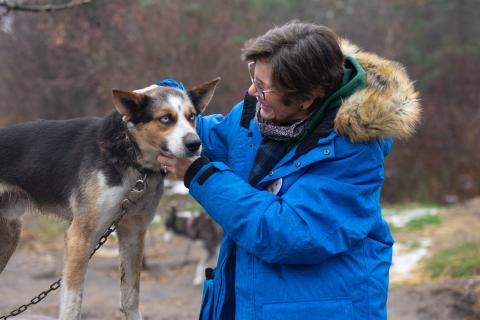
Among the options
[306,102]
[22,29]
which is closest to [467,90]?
[22,29]

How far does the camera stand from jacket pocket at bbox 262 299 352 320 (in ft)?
10.1

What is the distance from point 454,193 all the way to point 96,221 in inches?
591

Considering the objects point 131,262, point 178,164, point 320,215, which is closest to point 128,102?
point 178,164

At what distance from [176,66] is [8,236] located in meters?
9.31

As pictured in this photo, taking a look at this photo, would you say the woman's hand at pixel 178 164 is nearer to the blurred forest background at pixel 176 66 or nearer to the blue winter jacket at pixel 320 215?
the blue winter jacket at pixel 320 215

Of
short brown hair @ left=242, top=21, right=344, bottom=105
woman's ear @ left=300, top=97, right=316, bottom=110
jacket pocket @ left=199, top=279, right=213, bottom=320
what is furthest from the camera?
jacket pocket @ left=199, top=279, right=213, bottom=320

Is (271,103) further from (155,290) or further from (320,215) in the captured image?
(155,290)

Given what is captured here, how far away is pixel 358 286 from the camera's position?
3.11m

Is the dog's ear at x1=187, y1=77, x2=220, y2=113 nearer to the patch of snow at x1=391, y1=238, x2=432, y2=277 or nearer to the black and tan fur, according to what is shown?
the black and tan fur

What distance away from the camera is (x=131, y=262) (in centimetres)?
405

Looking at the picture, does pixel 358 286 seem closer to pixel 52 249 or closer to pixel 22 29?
pixel 52 249

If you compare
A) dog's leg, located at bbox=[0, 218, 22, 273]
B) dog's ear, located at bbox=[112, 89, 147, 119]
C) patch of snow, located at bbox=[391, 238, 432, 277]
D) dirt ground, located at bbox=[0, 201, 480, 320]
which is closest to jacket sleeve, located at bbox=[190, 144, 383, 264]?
dog's ear, located at bbox=[112, 89, 147, 119]

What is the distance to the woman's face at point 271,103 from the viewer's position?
316 cm

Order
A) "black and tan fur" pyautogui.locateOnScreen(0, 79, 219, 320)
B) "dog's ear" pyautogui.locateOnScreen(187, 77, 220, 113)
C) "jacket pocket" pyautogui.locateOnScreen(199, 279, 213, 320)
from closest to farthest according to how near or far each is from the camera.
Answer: "jacket pocket" pyautogui.locateOnScreen(199, 279, 213, 320) < "black and tan fur" pyautogui.locateOnScreen(0, 79, 219, 320) < "dog's ear" pyautogui.locateOnScreen(187, 77, 220, 113)
